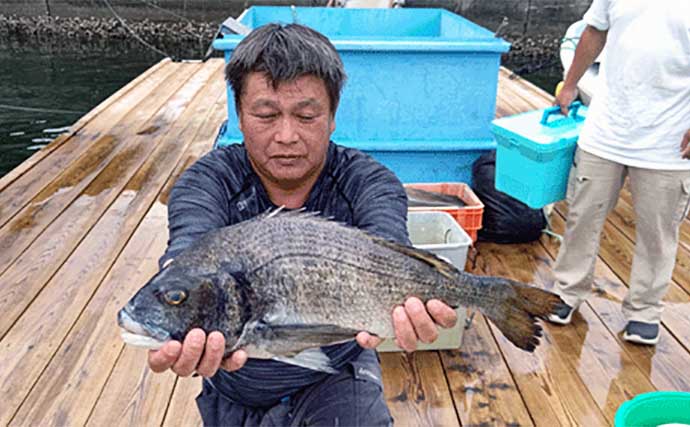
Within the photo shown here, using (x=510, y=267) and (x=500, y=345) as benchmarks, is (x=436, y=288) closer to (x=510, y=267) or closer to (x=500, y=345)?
(x=500, y=345)

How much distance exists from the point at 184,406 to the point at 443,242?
5.17ft

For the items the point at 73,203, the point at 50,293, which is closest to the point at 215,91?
the point at 73,203

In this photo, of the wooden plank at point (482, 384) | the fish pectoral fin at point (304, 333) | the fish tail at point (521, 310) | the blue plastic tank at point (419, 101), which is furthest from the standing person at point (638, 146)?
the fish pectoral fin at point (304, 333)

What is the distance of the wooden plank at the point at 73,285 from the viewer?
294 centimetres

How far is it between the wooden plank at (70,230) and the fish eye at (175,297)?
7.66ft

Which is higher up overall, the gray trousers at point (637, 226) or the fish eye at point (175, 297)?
the fish eye at point (175, 297)

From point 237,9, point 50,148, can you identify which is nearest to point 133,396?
point 50,148

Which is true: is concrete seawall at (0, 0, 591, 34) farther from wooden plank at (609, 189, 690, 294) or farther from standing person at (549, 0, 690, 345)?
standing person at (549, 0, 690, 345)

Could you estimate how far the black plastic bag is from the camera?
13.6 feet

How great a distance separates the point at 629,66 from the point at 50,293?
3.42 metres

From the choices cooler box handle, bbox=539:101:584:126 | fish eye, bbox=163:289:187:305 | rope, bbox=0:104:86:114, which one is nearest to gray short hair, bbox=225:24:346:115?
fish eye, bbox=163:289:187:305

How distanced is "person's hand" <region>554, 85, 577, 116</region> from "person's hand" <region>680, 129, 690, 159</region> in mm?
774

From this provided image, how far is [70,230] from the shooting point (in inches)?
172

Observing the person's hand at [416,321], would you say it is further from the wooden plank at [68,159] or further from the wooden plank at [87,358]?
the wooden plank at [68,159]
